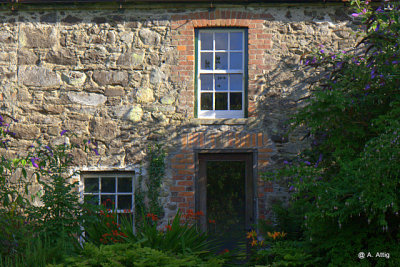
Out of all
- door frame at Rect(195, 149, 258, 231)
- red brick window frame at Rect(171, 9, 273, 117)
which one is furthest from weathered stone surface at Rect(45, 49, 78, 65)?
door frame at Rect(195, 149, 258, 231)

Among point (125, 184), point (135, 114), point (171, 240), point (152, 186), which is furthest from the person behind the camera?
point (125, 184)

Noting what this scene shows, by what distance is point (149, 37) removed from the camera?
7.98m

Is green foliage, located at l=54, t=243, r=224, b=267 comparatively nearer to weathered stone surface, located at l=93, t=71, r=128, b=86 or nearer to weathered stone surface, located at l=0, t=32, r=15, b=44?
weathered stone surface, located at l=93, t=71, r=128, b=86

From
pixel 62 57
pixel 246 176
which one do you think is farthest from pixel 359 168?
pixel 62 57

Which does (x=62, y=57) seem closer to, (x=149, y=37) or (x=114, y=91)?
(x=114, y=91)

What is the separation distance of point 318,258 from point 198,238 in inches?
60.1

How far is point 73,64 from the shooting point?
A: 799cm

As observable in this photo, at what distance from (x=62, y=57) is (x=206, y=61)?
8.11 ft

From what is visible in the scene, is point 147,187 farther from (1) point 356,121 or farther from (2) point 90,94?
(1) point 356,121

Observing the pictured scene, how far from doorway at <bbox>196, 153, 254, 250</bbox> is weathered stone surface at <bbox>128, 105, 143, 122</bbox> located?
1.20 metres

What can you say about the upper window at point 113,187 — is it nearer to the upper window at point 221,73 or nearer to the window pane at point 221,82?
the upper window at point 221,73

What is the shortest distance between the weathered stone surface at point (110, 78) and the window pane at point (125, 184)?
1634 mm

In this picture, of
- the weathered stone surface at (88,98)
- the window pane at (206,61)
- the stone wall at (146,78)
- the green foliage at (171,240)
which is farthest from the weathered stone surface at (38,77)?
the green foliage at (171,240)

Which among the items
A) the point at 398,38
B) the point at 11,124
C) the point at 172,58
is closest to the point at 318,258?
the point at 398,38
